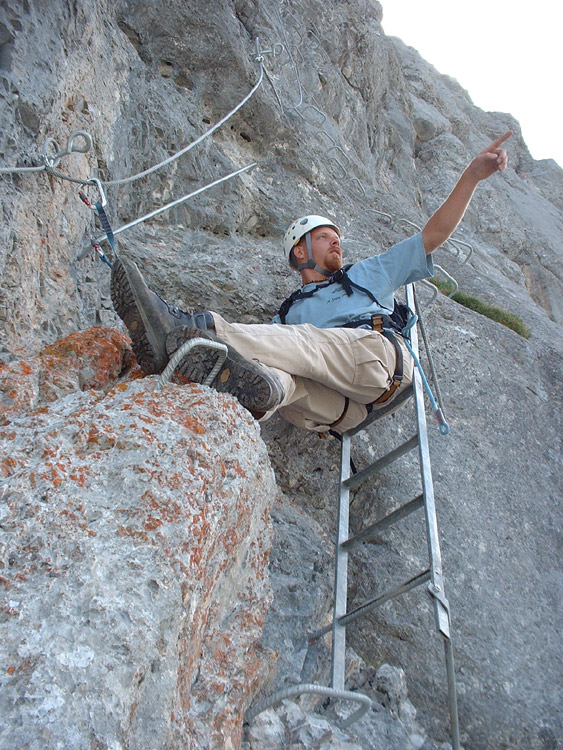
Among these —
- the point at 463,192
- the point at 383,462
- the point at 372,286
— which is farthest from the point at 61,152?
the point at 383,462

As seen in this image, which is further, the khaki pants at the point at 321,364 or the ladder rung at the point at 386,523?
the ladder rung at the point at 386,523

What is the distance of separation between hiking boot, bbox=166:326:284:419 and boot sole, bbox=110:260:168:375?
86mm

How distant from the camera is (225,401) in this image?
2.74 meters

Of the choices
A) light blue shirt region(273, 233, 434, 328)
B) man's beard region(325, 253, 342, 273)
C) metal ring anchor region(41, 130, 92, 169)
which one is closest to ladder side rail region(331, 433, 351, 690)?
light blue shirt region(273, 233, 434, 328)

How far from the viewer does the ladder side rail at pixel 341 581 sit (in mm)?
3066

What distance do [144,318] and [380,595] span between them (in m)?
Result: 1.89

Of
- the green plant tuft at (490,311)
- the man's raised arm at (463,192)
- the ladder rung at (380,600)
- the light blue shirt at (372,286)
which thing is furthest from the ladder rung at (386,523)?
the green plant tuft at (490,311)

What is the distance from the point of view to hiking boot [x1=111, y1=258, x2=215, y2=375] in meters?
2.79

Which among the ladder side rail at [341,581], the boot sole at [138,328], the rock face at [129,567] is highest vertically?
the boot sole at [138,328]

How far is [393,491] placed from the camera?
14.5 feet

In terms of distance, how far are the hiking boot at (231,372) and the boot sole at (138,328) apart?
86mm

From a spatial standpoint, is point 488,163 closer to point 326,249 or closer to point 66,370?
point 326,249

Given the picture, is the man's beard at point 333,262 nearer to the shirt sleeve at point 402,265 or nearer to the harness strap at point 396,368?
the shirt sleeve at point 402,265

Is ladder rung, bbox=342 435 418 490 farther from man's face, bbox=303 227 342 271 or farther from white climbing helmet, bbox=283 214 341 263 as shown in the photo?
white climbing helmet, bbox=283 214 341 263
